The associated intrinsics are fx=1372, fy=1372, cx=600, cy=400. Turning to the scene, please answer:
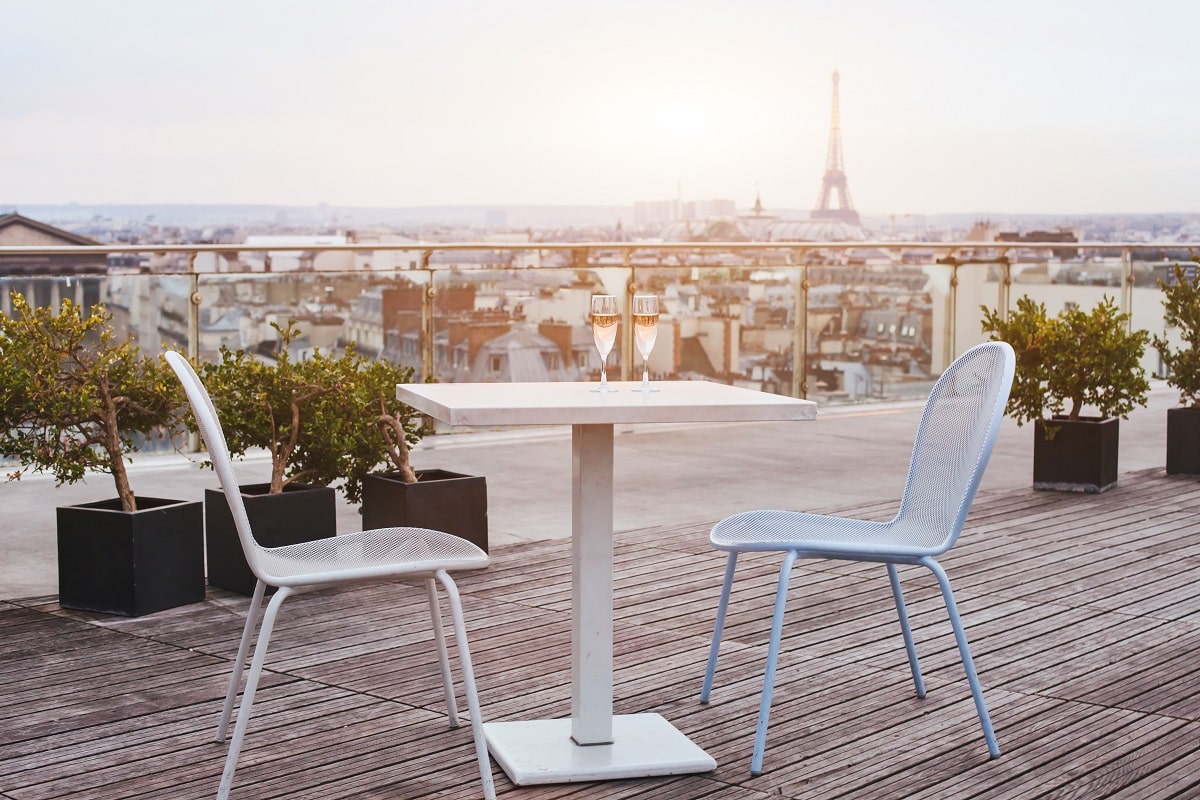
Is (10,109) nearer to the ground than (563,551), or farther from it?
farther from it

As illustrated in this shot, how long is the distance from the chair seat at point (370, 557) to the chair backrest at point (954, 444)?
949 millimetres

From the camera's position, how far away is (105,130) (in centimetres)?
1609

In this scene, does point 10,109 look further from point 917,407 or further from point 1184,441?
point 1184,441

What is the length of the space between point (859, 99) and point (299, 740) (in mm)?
13439

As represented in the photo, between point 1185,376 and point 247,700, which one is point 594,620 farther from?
point 1185,376

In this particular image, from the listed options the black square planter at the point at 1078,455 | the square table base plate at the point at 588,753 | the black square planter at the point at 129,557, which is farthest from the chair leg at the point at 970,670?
the black square planter at the point at 1078,455

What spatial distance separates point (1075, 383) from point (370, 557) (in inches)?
156

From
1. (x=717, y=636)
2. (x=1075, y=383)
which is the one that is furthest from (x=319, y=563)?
(x=1075, y=383)

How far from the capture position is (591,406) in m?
2.46

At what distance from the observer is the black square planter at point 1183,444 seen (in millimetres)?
Result: 6195

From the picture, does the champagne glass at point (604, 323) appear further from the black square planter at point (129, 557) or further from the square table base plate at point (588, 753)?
the black square planter at point (129, 557)

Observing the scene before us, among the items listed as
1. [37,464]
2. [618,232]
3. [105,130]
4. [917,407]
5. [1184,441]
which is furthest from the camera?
[105,130]

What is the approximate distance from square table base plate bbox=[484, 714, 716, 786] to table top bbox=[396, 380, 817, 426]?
2.22 feet

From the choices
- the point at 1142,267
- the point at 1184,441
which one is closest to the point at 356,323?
the point at 1184,441
